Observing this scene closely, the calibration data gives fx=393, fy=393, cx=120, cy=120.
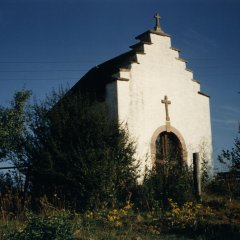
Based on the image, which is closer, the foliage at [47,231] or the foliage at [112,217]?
the foliage at [47,231]

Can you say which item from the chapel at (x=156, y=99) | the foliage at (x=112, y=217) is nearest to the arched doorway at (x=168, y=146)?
the chapel at (x=156, y=99)

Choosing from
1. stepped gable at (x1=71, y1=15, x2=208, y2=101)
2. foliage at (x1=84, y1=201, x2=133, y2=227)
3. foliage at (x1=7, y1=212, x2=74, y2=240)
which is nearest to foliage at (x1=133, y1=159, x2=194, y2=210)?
foliage at (x1=84, y1=201, x2=133, y2=227)

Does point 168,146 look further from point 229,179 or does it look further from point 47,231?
point 47,231

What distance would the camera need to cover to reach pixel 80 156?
13781mm

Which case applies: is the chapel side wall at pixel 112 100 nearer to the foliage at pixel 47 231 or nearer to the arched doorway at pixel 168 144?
the arched doorway at pixel 168 144

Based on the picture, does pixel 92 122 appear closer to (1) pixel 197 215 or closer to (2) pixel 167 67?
(1) pixel 197 215

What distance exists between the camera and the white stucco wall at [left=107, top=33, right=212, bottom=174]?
17.4 m

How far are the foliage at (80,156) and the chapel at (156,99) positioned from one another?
66.9 inches

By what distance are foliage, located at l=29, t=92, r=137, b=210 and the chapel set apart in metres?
1.70

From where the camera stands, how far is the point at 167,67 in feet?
63.4

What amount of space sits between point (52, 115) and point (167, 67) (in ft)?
23.6

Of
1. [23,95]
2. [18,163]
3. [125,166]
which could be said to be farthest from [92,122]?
[23,95]

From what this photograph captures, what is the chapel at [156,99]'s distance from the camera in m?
17.4

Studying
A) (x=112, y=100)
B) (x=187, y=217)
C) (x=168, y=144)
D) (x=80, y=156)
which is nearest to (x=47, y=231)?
(x=187, y=217)
